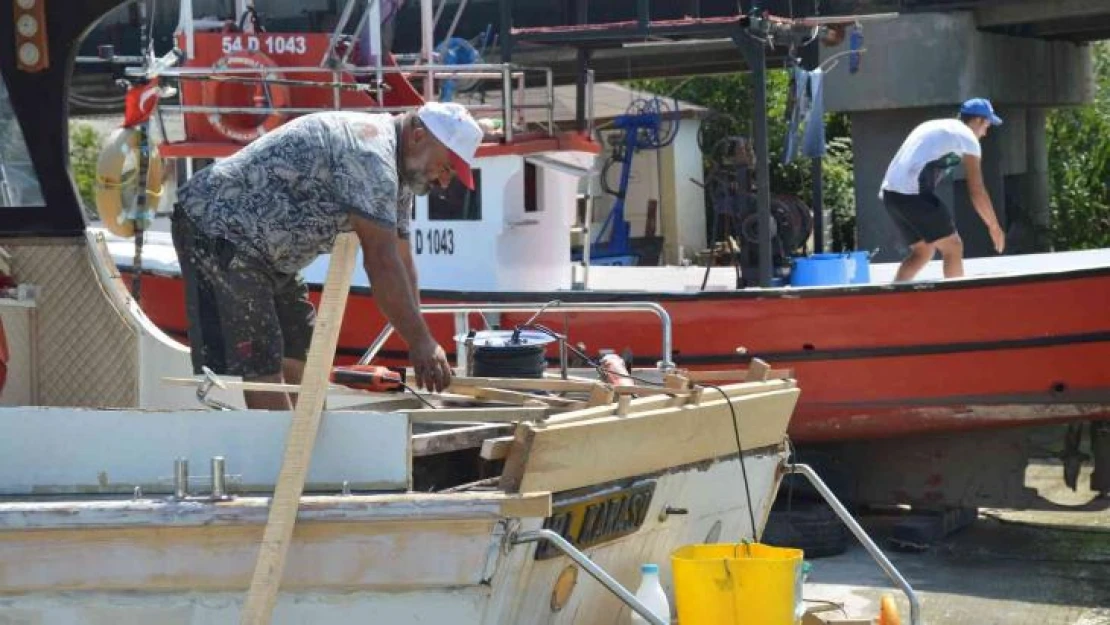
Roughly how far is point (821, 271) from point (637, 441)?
18.9 ft

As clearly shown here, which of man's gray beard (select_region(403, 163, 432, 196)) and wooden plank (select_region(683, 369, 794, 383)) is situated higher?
man's gray beard (select_region(403, 163, 432, 196))

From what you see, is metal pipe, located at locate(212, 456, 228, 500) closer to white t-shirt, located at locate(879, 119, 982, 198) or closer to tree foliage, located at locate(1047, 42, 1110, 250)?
white t-shirt, located at locate(879, 119, 982, 198)

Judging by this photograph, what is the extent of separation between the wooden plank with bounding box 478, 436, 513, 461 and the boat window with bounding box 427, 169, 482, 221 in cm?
594

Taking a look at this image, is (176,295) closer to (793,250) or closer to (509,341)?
(793,250)

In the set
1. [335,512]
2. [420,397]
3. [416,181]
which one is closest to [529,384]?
[420,397]

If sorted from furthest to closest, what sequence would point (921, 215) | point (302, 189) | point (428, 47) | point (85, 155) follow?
point (85, 155), point (921, 215), point (428, 47), point (302, 189)

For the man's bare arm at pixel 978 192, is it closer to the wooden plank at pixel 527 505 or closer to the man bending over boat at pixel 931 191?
the man bending over boat at pixel 931 191

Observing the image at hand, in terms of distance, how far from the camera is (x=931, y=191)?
34.0 feet

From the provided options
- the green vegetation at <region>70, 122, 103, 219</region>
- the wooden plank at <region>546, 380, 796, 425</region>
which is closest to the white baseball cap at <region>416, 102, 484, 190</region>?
the wooden plank at <region>546, 380, 796, 425</region>

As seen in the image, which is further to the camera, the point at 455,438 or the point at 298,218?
the point at 298,218

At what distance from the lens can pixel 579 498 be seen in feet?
15.6

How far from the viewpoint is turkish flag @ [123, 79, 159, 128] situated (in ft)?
31.3

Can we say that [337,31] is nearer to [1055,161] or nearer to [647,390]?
[647,390]

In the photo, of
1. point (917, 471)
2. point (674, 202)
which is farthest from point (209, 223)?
point (674, 202)
